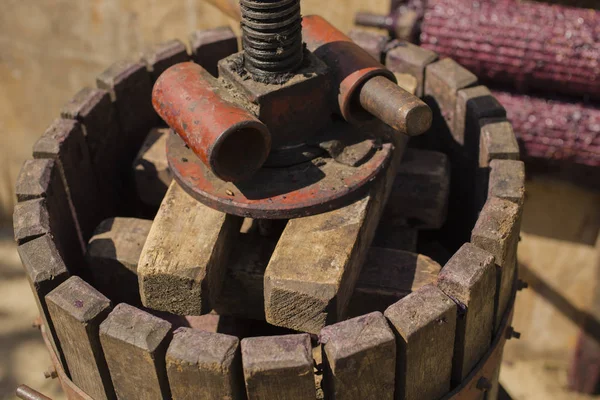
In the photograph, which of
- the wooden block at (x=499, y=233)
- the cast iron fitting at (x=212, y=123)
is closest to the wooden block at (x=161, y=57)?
the cast iron fitting at (x=212, y=123)

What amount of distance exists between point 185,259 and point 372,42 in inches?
68.0

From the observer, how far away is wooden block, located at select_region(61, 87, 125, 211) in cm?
361

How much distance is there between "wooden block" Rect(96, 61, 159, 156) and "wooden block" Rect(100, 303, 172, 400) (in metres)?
1.44

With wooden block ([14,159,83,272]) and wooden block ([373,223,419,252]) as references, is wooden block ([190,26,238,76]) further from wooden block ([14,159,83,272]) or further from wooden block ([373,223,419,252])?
wooden block ([373,223,419,252])

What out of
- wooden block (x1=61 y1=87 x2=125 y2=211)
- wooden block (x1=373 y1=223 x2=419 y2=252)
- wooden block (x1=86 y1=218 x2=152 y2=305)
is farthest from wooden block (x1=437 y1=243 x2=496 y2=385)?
wooden block (x1=61 y1=87 x2=125 y2=211)

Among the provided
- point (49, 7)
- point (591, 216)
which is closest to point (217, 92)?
point (591, 216)

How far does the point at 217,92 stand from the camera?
10.0ft

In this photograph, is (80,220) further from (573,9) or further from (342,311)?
(573,9)

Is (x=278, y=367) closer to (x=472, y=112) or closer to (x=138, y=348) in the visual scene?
(x=138, y=348)

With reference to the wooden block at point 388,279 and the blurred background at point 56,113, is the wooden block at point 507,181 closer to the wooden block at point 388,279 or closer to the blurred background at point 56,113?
the wooden block at point 388,279

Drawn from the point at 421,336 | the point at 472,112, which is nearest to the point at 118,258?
the point at 421,336

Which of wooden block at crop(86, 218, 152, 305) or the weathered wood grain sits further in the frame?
the weathered wood grain

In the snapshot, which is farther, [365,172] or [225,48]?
[225,48]

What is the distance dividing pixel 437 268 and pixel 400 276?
150 millimetres
